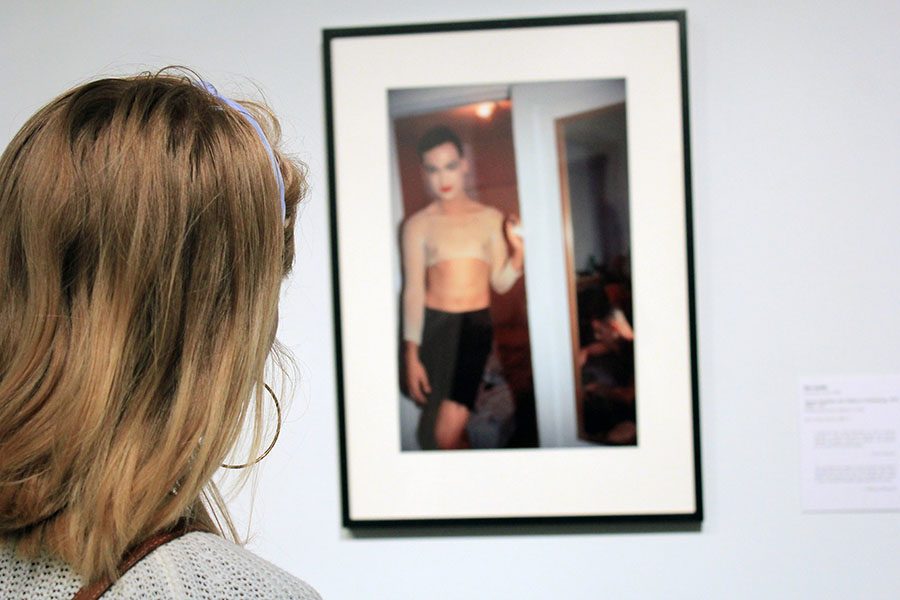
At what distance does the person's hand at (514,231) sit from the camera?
1.41m

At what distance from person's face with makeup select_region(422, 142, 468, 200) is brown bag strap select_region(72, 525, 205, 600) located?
937mm

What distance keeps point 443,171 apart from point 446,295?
0.66 feet

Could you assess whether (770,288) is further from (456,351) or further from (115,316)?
(115,316)

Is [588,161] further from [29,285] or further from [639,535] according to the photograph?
[29,285]

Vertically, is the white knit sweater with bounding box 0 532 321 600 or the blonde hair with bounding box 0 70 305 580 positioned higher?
the blonde hair with bounding box 0 70 305 580

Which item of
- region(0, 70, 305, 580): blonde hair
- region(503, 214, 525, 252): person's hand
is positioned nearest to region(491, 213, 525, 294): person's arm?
region(503, 214, 525, 252): person's hand

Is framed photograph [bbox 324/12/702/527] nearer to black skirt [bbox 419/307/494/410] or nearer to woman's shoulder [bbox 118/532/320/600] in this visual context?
black skirt [bbox 419/307/494/410]

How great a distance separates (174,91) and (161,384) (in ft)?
0.63

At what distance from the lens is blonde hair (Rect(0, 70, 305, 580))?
0.51 m

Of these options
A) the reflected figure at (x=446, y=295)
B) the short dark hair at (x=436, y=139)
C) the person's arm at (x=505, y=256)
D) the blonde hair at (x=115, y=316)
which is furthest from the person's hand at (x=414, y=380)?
the blonde hair at (x=115, y=316)

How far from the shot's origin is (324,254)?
4.76ft

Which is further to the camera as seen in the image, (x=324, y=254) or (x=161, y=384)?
(x=324, y=254)

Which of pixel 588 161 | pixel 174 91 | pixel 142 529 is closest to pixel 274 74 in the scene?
pixel 588 161

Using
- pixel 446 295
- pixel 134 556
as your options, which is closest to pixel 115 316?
pixel 134 556
